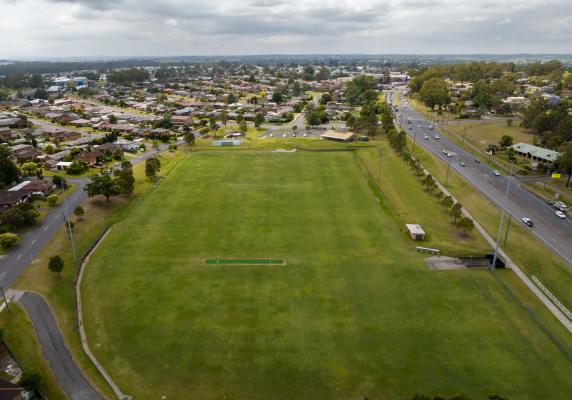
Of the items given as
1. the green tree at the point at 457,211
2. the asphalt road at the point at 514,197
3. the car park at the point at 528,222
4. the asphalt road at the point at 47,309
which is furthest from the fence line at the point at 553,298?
the asphalt road at the point at 47,309

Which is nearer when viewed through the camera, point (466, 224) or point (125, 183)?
point (466, 224)

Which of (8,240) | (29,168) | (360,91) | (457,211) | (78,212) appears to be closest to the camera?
(8,240)

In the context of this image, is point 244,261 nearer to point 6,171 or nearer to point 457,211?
point 457,211

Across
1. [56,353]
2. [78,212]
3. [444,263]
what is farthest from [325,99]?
[56,353]

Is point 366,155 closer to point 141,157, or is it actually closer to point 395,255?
point 395,255

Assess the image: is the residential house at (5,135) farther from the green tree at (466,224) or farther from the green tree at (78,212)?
the green tree at (466,224)

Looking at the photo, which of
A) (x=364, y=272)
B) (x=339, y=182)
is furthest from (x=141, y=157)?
(x=364, y=272)
